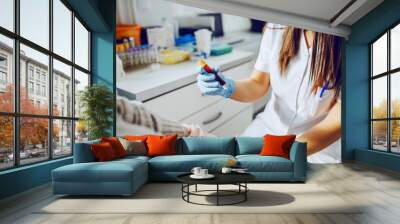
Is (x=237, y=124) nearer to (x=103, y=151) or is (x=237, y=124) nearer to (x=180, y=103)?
(x=180, y=103)

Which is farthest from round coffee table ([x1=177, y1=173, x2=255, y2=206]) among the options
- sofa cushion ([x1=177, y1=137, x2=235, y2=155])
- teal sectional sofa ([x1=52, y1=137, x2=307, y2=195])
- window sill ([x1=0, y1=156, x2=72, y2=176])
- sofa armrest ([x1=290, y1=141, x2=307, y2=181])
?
window sill ([x1=0, y1=156, x2=72, y2=176])

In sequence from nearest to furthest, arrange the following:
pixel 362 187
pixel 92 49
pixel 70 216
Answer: pixel 70 216, pixel 362 187, pixel 92 49

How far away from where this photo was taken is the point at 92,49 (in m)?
8.77

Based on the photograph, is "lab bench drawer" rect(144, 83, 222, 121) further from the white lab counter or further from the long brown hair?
the long brown hair

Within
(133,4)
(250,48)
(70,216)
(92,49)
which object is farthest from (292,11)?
(70,216)

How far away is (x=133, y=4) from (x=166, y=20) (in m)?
0.80

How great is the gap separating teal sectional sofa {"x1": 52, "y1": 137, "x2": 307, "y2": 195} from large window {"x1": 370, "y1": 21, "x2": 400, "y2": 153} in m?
2.88

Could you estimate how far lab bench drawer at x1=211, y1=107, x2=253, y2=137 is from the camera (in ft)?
30.0

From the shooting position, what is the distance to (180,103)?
29.2 ft

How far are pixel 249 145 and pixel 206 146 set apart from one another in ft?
2.41

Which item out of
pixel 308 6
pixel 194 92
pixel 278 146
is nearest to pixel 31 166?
pixel 278 146

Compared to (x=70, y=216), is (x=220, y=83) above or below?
above

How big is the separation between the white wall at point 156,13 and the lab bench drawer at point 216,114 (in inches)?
67.6

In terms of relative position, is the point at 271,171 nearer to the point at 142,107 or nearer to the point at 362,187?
the point at 362,187
